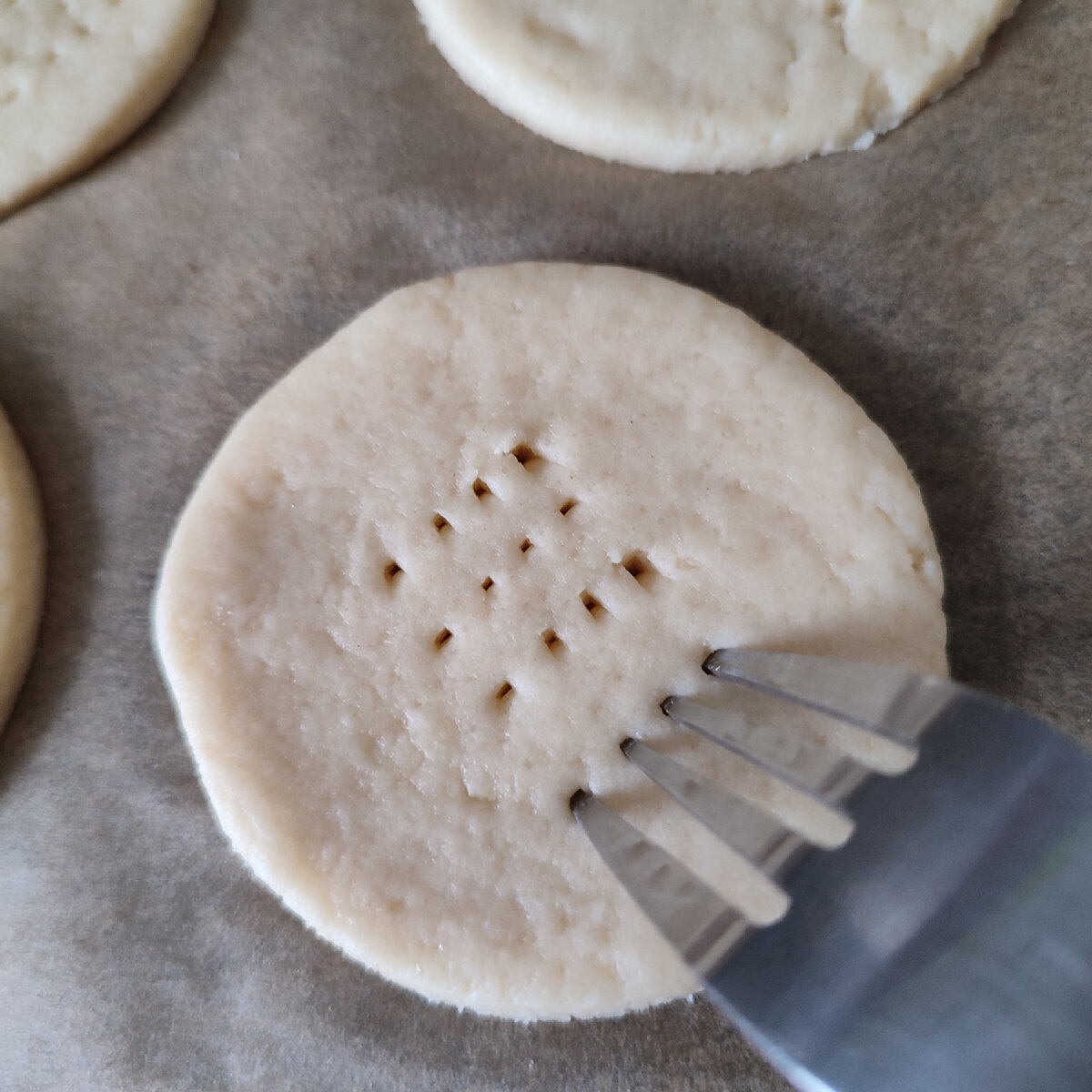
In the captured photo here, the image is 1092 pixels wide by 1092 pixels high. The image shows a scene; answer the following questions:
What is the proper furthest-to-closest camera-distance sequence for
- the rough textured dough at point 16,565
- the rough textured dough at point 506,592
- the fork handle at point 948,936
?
the rough textured dough at point 16,565
the rough textured dough at point 506,592
the fork handle at point 948,936

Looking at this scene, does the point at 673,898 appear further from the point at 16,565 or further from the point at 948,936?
the point at 16,565

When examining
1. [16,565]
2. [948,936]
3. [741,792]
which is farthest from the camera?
[16,565]

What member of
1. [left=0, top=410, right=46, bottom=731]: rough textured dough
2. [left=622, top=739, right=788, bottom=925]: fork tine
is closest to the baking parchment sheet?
[left=0, top=410, right=46, bottom=731]: rough textured dough

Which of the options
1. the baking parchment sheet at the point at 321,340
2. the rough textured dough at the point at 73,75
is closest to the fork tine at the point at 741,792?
the baking parchment sheet at the point at 321,340

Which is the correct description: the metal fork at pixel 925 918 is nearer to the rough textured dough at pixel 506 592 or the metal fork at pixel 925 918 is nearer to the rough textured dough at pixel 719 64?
the rough textured dough at pixel 506 592

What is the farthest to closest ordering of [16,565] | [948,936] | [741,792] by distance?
[16,565] < [741,792] < [948,936]

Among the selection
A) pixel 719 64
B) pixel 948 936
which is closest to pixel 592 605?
pixel 948 936
